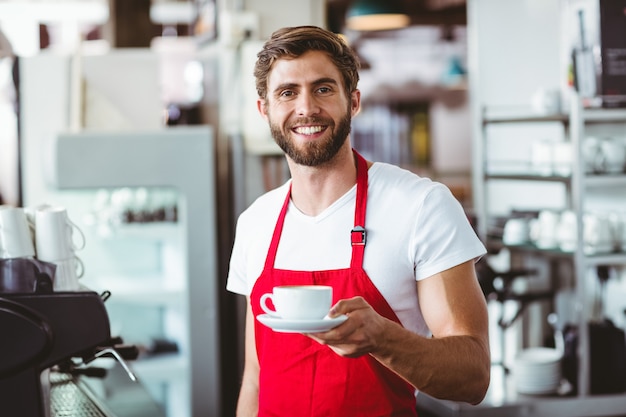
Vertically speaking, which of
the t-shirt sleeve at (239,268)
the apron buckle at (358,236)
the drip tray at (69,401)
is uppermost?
the apron buckle at (358,236)

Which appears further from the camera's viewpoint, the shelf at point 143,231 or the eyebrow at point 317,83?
the shelf at point 143,231

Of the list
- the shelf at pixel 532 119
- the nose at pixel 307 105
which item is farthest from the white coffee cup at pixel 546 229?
the nose at pixel 307 105

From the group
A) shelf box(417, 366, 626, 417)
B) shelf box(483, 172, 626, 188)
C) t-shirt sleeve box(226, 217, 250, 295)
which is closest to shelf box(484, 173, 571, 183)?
shelf box(483, 172, 626, 188)

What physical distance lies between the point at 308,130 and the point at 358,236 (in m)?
0.25

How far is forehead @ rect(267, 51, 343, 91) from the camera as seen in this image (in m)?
2.00

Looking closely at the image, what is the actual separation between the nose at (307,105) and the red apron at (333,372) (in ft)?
0.69

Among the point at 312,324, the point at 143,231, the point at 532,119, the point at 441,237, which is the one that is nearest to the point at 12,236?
the point at 312,324

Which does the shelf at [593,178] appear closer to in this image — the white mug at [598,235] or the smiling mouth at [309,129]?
the white mug at [598,235]

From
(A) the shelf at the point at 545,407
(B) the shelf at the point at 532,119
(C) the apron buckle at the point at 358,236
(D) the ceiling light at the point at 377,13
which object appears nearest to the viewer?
(C) the apron buckle at the point at 358,236

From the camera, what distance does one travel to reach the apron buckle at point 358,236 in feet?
6.53

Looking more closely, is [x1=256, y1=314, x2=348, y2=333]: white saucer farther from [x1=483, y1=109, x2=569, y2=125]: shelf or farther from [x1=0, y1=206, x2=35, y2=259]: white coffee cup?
[x1=483, y1=109, x2=569, y2=125]: shelf

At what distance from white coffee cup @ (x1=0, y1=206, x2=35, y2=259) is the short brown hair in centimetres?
61

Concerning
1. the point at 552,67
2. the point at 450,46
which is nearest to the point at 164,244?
the point at 552,67

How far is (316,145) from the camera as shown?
1.99m
